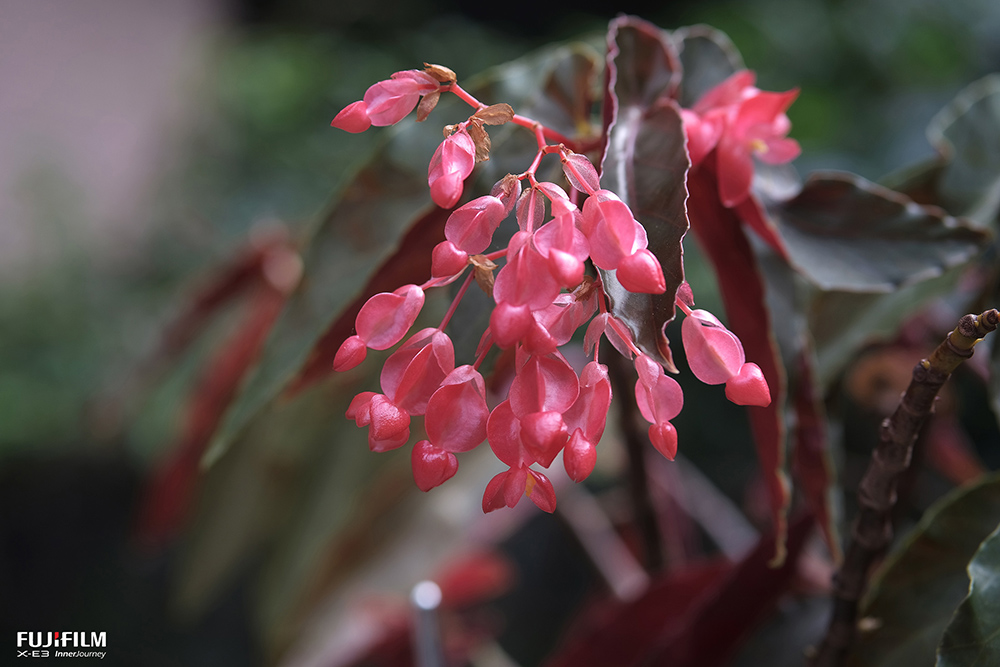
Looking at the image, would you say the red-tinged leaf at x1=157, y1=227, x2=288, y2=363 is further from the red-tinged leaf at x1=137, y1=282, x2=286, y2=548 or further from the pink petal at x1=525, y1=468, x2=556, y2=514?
the pink petal at x1=525, y1=468, x2=556, y2=514

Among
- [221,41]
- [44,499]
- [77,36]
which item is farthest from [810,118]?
[77,36]

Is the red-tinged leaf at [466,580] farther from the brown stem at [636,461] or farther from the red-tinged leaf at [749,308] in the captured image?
the red-tinged leaf at [749,308]

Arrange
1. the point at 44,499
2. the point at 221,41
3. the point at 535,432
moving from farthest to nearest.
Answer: the point at 221,41 < the point at 44,499 < the point at 535,432

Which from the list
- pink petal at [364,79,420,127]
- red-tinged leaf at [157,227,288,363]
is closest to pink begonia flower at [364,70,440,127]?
pink petal at [364,79,420,127]

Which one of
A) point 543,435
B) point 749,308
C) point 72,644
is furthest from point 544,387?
point 72,644

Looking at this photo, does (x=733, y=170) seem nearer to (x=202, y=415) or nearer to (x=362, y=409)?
(x=362, y=409)

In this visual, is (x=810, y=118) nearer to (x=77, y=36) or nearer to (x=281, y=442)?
(x=281, y=442)
